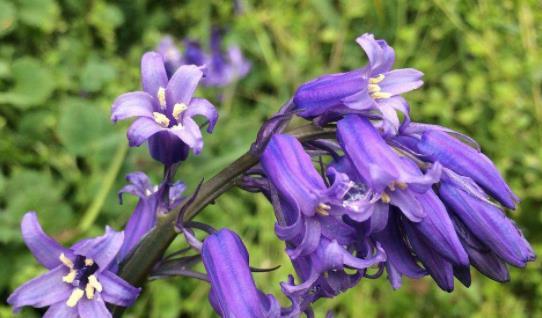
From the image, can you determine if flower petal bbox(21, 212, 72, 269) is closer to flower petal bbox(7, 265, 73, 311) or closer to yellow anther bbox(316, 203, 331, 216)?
flower petal bbox(7, 265, 73, 311)

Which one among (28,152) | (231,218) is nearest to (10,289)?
(28,152)

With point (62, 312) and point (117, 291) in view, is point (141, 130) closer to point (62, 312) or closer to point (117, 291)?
point (117, 291)

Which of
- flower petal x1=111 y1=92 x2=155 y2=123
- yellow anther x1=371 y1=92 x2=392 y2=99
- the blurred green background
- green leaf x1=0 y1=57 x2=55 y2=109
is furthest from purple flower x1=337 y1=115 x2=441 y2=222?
green leaf x1=0 y1=57 x2=55 y2=109

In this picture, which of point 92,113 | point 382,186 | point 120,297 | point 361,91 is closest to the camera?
point 382,186

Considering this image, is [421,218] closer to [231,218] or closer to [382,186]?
[382,186]

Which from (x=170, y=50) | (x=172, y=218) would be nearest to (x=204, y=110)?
(x=172, y=218)
